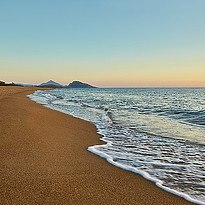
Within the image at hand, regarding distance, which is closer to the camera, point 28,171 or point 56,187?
point 56,187

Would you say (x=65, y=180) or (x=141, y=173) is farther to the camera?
(x=141, y=173)

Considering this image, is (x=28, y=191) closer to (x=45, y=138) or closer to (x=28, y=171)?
(x=28, y=171)

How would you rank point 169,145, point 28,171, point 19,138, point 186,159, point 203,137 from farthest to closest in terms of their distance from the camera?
point 203,137, point 169,145, point 19,138, point 186,159, point 28,171

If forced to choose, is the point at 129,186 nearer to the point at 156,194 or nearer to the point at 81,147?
the point at 156,194

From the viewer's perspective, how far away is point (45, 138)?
5.03 meters

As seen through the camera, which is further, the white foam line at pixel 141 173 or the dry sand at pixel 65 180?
the white foam line at pixel 141 173

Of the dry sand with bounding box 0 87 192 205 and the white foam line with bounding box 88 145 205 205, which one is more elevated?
the dry sand with bounding box 0 87 192 205

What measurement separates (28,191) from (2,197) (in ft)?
0.99

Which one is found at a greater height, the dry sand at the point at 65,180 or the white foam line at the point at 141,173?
the dry sand at the point at 65,180

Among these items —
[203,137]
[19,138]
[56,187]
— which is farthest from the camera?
[203,137]

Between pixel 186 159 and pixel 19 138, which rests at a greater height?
pixel 19 138

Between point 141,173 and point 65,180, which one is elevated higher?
point 65,180

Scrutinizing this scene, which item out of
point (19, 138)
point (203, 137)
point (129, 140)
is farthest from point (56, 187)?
point (203, 137)

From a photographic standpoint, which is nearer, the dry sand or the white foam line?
the dry sand
